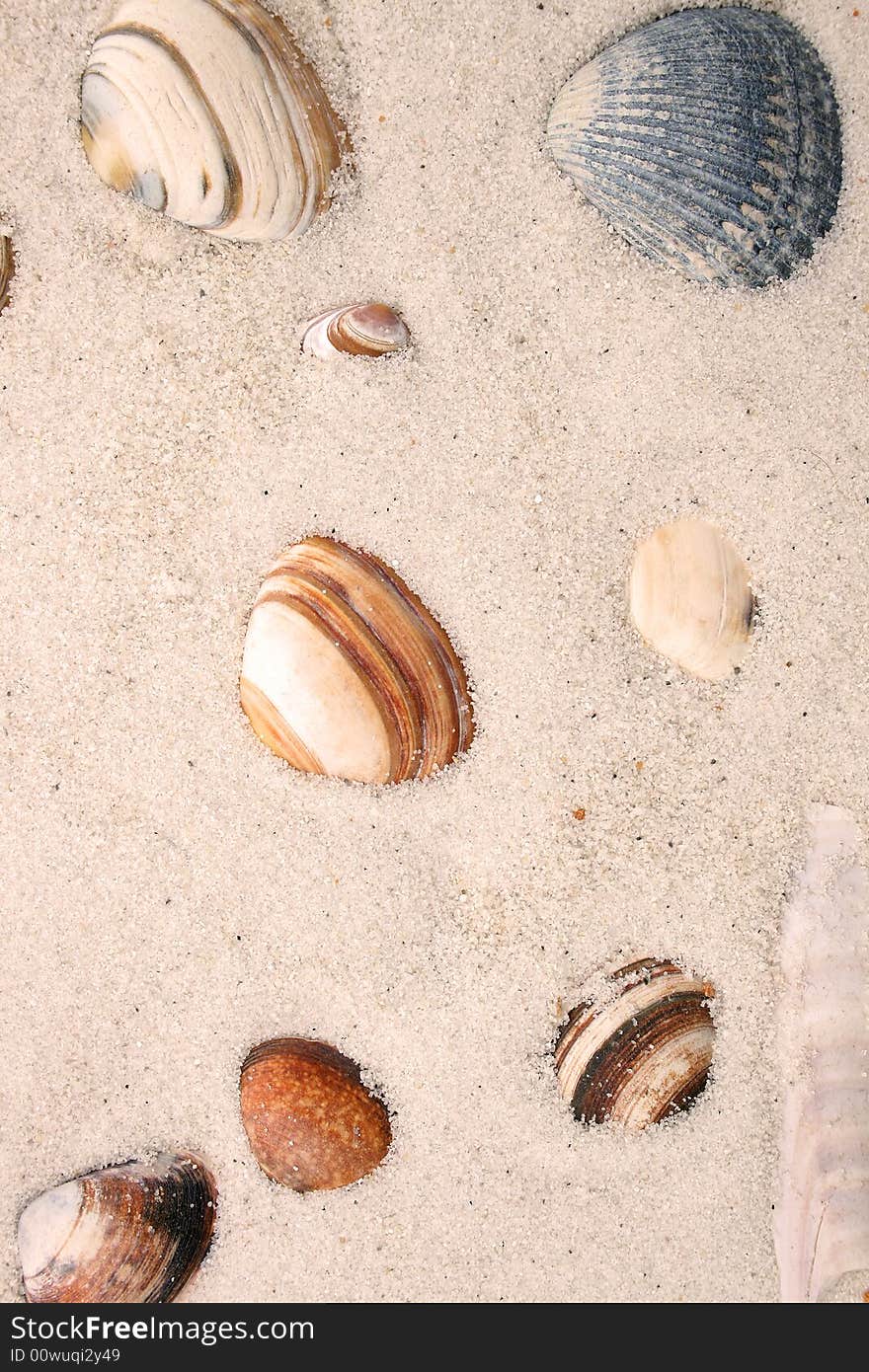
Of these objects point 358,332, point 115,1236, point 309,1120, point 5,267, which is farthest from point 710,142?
point 115,1236

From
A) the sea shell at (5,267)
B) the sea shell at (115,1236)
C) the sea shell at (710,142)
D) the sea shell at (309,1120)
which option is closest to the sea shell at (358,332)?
the sea shell at (710,142)

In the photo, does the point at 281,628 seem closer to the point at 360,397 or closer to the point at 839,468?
the point at 360,397

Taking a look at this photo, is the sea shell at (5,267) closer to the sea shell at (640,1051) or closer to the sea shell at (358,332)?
the sea shell at (358,332)

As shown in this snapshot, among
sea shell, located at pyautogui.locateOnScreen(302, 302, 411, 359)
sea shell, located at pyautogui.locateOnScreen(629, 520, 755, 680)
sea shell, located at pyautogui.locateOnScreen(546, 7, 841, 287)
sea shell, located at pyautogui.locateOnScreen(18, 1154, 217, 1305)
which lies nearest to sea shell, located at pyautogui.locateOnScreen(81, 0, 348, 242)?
sea shell, located at pyautogui.locateOnScreen(302, 302, 411, 359)

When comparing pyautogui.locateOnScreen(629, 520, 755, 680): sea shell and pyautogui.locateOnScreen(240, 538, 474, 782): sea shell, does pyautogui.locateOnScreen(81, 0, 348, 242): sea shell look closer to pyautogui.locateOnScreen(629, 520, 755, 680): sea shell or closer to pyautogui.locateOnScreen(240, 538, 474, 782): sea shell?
pyautogui.locateOnScreen(240, 538, 474, 782): sea shell

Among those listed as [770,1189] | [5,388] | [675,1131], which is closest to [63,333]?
[5,388]

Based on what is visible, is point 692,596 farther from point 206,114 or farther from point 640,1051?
point 206,114
